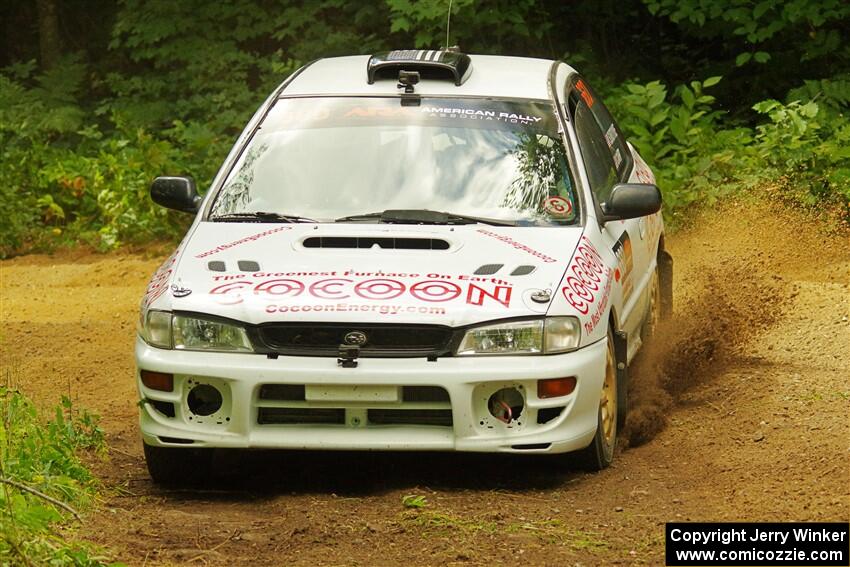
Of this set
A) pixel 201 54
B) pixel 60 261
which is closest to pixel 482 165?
pixel 60 261

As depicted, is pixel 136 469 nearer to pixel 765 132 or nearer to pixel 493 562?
pixel 493 562

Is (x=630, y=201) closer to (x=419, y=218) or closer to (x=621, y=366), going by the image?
(x=621, y=366)

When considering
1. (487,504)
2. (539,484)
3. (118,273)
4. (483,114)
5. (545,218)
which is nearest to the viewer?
(487,504)

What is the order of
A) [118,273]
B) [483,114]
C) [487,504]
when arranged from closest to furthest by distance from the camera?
1. [487,504]
2. [483,114]
3. [118,273]

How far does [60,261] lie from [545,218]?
7438 mm

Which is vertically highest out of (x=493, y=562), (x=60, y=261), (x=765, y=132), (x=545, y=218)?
(x=545, y=218)

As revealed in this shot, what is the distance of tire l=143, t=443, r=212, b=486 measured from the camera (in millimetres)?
6180

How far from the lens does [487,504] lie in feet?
18.9

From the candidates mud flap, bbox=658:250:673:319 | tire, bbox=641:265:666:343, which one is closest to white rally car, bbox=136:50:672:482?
tire, bbox=641:265:666:343

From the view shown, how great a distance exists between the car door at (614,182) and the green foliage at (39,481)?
245 centimetres

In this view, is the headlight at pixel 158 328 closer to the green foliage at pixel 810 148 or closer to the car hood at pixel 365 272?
the car hood at pixel 365 272

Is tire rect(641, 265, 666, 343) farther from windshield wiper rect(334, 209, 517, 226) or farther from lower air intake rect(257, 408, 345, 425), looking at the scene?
lower air intake rect(257, 408, 345, 425)

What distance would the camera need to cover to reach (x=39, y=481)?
5523 mm

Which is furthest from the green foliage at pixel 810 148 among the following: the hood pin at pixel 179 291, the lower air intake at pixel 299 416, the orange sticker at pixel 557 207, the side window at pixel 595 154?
the hood pin at pixel 179 291
